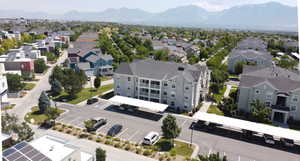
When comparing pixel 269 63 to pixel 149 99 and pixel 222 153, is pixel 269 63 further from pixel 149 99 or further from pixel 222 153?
pixel 222 153

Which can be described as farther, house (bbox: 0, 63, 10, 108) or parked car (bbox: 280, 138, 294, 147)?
house (bbox: 0, 63, 10, 108)

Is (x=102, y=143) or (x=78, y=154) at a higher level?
(x=78, y=154)

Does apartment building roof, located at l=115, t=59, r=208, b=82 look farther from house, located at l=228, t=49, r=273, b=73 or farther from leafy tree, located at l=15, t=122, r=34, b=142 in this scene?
house, located at l=228, t=49, r=273, b=73

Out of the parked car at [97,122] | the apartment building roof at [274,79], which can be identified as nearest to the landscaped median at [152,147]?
the parked car at [97,122]

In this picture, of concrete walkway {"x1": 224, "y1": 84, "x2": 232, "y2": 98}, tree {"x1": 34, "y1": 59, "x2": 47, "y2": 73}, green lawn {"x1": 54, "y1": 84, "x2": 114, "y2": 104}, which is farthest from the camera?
tree {"x1": 34, "y1": 59, "x2": 47, "y2": 73}

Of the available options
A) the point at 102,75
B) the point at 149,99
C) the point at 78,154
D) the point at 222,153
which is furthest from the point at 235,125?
the point at 102,75

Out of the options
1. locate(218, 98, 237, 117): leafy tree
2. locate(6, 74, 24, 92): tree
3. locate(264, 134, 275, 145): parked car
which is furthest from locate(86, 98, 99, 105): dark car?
locate(264, 134, 275, 145): parked car

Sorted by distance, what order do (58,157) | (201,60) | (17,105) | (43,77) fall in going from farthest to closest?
(201,60) < (43,77) < (17,105) < (58,157)

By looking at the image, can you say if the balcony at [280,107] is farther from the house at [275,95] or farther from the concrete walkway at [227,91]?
the concrete walkway at [227,91]

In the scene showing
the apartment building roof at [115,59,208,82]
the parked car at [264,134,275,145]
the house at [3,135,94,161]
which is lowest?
the parked car at [264,134,275,145]
